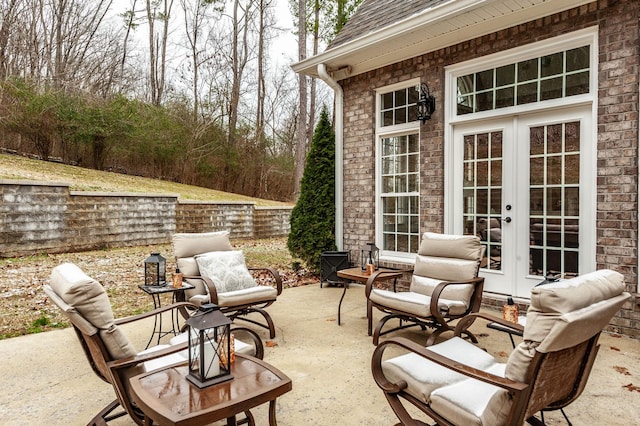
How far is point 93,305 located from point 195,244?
2334mm

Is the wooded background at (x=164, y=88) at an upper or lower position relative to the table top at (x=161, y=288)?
upper

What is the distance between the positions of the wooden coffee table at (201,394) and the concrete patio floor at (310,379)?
A: 54 cm

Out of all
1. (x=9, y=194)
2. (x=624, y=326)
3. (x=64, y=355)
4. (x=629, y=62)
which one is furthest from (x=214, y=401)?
(x=9, y=194)

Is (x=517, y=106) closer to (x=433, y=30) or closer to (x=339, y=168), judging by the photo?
(x=433, y=30)

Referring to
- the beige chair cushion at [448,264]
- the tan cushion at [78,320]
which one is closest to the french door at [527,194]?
the beige chair cushion at [448,264]

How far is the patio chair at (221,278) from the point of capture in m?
3.70

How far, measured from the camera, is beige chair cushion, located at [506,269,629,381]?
5.20ft

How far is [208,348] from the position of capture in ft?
6.32

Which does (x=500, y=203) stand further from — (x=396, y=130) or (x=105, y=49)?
(x=105, y=49)

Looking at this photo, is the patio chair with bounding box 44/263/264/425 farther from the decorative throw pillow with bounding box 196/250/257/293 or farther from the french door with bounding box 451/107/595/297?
the french door with bounding box 451/107/595/297

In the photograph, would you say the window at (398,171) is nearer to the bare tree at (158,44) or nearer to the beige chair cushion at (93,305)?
the beige chair cushion at (93,305)

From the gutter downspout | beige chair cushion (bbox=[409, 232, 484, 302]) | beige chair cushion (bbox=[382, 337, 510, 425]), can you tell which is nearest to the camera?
beige chair cushion (bbox=[382, 337, 510, 425])

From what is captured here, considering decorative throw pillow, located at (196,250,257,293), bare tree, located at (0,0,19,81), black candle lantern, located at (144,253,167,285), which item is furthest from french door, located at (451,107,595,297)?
bare tree, located at (0,0,19,81)

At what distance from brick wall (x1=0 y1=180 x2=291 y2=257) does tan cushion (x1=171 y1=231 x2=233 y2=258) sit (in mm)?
4911
